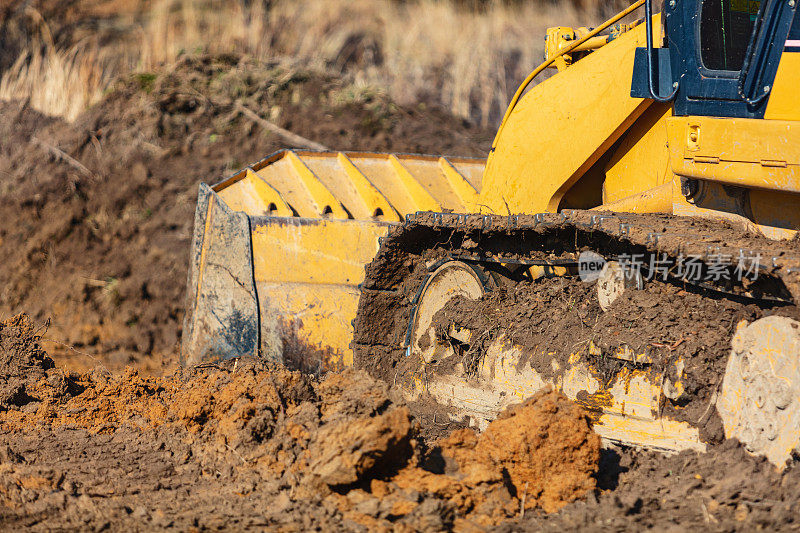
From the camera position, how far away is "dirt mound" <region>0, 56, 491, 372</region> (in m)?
7.90

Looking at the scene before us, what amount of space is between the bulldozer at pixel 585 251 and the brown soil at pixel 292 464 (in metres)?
0.64

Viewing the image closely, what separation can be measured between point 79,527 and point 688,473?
2325 mm

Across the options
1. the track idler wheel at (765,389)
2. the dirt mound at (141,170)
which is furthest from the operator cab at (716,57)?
the dirt mound at (141,170)

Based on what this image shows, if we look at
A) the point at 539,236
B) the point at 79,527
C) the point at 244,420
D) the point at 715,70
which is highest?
the point at 715,70

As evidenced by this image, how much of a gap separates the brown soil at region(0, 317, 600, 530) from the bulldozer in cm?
64

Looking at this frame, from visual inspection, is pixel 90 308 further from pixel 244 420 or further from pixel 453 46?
pixel 453 46

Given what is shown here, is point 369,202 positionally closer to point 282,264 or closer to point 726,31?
point 282,264

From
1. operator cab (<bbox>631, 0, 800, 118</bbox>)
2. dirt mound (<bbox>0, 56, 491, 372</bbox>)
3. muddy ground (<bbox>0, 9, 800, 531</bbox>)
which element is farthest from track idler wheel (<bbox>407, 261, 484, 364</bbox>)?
dirt mound (<bbox>0, 56, 491, 372</bbox>)

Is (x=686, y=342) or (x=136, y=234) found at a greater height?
(x=136, y=234)

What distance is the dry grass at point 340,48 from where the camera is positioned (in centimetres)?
1123

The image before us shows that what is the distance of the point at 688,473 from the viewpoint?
3527 mm

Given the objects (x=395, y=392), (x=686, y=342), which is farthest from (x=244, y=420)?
(x=686, y=342)

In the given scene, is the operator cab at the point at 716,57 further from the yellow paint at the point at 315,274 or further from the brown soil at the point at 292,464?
the yellow paint at the point at 315,274

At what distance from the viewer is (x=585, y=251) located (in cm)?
426
